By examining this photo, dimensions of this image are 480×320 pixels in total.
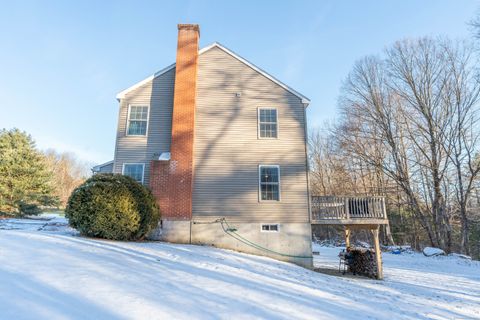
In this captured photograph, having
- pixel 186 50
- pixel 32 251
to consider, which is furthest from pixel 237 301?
pixel 186 50

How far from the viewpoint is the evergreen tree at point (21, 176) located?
1969 cm

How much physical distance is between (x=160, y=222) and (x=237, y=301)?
7554mm

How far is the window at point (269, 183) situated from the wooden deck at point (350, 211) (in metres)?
1.91

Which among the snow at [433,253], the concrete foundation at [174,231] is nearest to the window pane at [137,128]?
the concrete foundation at [174,231]

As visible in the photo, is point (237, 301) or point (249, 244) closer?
point (237, 301)

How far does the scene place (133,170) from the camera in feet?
39.3

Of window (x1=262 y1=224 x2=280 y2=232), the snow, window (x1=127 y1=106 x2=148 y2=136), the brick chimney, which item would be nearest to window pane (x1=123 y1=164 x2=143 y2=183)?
the brick chimney

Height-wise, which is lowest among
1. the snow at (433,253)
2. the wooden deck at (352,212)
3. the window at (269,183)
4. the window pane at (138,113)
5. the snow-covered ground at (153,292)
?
the snow at (433,253)

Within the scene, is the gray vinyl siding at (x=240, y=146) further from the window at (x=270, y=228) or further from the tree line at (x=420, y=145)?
the tree line at (x=420, y=145)

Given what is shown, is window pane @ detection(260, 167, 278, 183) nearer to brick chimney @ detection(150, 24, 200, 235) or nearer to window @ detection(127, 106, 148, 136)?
brick chimney @ detection(150, 24, 200, 235)

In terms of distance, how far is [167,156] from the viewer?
11664 millimetres

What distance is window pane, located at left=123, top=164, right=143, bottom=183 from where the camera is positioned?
11.9 metres

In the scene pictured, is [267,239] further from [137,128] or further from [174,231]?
[137,128]

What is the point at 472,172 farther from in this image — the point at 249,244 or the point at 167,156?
the point at 167,156
